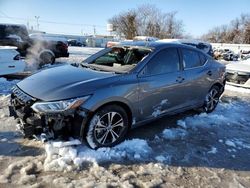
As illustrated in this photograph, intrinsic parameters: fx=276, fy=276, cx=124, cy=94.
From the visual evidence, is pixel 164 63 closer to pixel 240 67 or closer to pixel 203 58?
pixel 203 58

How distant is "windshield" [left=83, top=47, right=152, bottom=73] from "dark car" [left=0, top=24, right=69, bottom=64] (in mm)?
8383

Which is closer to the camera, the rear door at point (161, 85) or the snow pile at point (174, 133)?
the rear door at point (161, 85)

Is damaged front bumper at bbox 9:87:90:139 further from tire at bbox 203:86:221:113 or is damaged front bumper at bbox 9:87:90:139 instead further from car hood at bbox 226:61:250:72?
car hood at bbox 226:61:250:72

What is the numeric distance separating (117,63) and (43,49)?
921 centimetres

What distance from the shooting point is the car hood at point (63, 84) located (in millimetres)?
3742

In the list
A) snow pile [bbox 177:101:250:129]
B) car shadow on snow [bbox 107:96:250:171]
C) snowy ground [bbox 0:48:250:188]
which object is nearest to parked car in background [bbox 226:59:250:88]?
snow pile [bbox 177:101:250:129]

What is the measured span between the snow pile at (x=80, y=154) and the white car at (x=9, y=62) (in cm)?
502

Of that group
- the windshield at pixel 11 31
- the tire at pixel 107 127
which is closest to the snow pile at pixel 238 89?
the tire at pixel 107 127

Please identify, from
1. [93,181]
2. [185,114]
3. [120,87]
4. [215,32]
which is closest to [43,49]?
[185,114]

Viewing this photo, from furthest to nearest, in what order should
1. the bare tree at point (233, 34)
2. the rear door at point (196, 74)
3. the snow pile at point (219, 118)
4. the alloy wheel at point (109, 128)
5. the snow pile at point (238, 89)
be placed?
the bare tree at point (233, 34) → the snow pile at point (238, 89) → the snow pile at point (219, 118) → the rear door at point (196, 74) → the alloy wheel at point (109, 128)

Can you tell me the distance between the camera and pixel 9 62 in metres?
8.30

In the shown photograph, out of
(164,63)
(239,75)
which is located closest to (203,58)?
(164,63)

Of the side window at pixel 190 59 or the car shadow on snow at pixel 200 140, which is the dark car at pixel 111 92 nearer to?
the side window at pixel 190 59

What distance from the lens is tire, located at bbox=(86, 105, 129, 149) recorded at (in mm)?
3930
